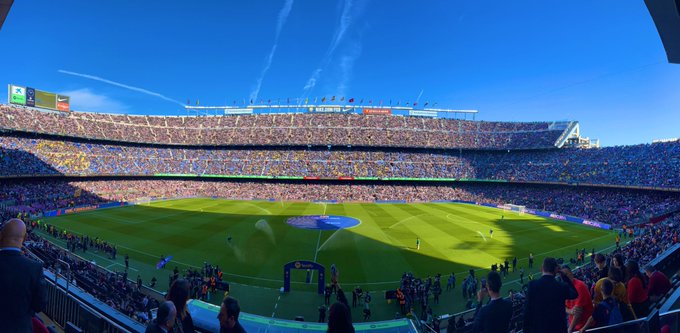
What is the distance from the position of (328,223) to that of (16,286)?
1500 inches

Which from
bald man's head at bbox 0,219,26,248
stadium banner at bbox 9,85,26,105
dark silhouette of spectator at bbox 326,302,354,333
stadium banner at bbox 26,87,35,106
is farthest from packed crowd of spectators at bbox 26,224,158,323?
stadium banner at bbox 26,87,35,106

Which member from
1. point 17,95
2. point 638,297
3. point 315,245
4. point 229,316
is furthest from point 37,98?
point 638,297

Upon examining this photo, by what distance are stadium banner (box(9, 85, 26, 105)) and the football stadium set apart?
22 centimetres

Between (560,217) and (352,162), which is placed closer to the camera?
(560,217)

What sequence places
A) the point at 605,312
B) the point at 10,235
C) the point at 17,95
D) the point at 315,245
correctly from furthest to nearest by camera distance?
the point at 17,95
the point at 315,245
the point at 605,312
the point at 10,235

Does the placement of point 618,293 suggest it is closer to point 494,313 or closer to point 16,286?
point 494,313

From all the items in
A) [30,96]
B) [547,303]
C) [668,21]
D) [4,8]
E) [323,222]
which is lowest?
[323,222]

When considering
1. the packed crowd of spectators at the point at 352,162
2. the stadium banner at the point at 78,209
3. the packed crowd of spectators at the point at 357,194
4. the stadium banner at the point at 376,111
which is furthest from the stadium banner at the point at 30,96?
the stadium banner at the point at 376,111

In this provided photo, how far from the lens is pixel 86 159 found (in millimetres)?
64125

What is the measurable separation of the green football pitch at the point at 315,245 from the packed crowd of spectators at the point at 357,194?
309 inches

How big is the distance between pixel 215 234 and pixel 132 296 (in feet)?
56.4

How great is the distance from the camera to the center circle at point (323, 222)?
3869 centimetres

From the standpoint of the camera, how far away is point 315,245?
99.0 feet

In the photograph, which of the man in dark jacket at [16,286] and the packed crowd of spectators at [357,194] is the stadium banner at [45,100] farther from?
the man in dark jacket at [16,286]
